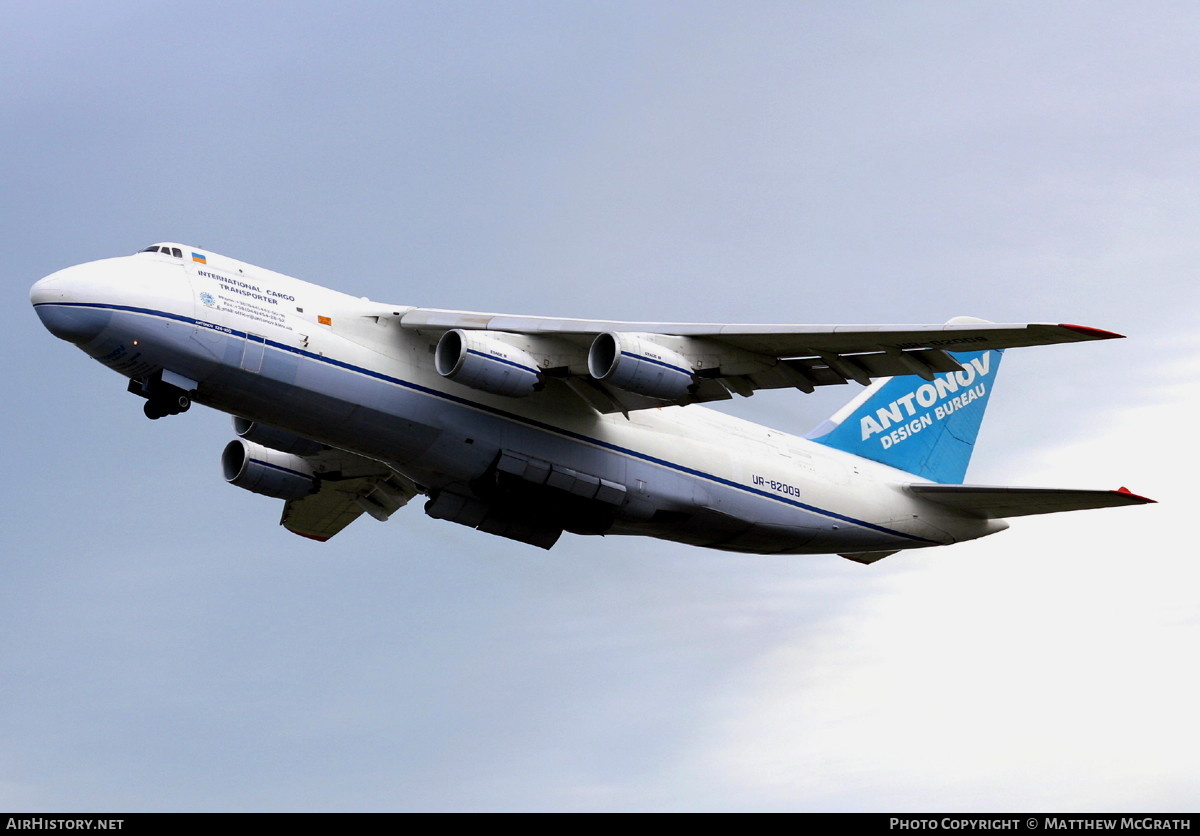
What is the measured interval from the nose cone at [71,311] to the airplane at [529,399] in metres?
0.02

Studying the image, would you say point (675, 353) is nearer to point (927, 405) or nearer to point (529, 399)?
point (529, 399)

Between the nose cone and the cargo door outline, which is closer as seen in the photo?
the nose cone

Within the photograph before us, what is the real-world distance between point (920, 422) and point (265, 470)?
10.2 meters

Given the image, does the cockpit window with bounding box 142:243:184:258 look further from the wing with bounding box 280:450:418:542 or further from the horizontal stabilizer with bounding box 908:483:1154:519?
the horizontal stabilizer with bounding box 908:483:1154:519

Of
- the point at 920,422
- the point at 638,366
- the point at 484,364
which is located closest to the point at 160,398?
the point at 484,364

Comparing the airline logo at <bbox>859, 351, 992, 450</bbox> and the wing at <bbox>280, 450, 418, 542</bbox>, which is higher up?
the airline logo at <bbox>859, 351, 992, 450</bbox>

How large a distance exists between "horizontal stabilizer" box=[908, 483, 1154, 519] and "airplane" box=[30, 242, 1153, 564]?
0.04 m

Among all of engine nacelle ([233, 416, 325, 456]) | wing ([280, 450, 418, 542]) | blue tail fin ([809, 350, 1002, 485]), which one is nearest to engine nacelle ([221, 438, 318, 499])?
wing ([280, 450, 418, 542])

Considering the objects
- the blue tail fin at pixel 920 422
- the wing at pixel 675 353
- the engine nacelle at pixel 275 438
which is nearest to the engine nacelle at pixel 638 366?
the wing at pixel 675 353

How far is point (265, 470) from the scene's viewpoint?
24672 millimetres

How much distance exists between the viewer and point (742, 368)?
2170 cm

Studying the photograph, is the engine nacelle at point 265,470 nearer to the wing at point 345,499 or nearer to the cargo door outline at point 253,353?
the wing at point 345,499

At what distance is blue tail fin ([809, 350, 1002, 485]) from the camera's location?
86.4ft
